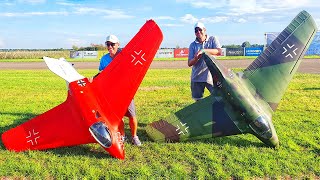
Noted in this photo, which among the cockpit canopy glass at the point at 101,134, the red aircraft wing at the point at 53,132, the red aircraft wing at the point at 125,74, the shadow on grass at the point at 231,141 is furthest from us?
the shadow on grass at the point at 231,141

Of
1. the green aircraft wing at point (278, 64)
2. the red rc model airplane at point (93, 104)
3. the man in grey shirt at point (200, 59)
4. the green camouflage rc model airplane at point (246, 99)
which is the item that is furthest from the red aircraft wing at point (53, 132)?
the green aircraft wing at point (278, 64)

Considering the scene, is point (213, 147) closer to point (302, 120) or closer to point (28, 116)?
point (302, 120)

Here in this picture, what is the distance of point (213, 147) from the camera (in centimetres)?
652

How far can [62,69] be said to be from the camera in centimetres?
622

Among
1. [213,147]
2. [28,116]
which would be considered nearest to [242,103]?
[213,147]

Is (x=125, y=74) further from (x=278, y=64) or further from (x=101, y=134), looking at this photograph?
(x=278, y=64)

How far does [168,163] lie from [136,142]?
46.0 inches

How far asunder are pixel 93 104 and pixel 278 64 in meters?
3.92

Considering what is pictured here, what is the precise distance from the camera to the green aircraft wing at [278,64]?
6918 mm

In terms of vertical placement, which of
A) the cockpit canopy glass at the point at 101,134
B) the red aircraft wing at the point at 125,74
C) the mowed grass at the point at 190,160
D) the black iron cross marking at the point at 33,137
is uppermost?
the red aircraft wing at the point at 125,74

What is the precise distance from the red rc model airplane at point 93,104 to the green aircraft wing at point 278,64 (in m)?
2.24

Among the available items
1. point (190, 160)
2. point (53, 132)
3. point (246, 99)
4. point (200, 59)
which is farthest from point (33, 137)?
point (246, 99)

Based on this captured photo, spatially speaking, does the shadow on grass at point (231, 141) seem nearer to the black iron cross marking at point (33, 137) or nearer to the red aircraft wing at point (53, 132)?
the red aircraft wing at point (53, 132)

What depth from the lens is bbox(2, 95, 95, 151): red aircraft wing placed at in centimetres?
607
